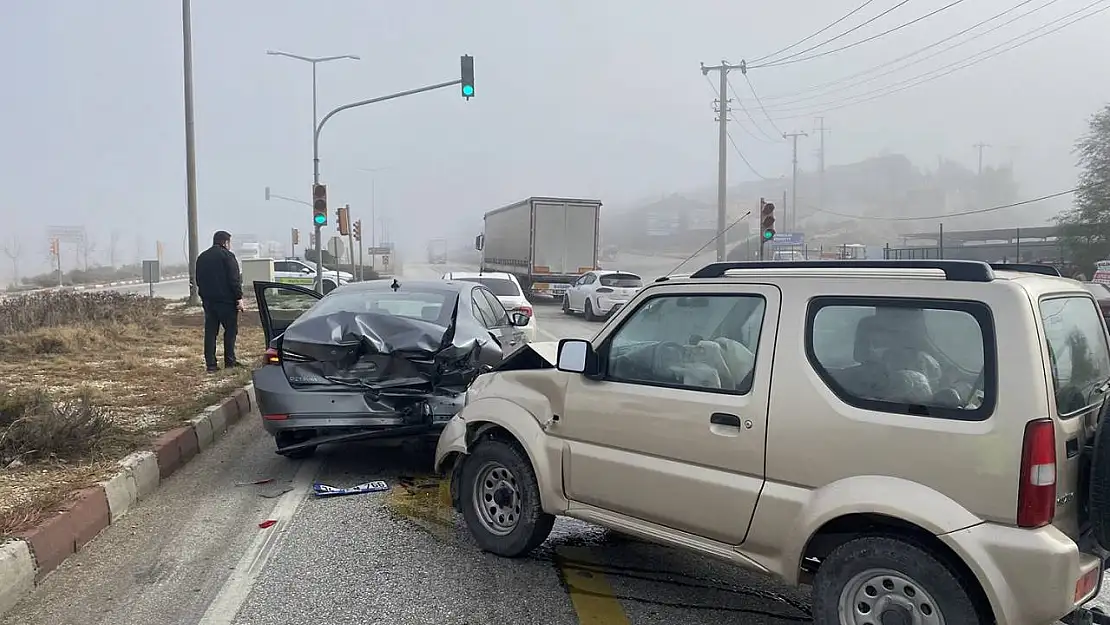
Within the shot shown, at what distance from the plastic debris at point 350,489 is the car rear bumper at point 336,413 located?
1.38 feet

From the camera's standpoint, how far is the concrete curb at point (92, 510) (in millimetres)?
4199

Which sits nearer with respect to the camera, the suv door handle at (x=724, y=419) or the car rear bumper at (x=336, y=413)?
the suv door handle at (x=724, y=419)

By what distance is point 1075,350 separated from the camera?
10.8 feet

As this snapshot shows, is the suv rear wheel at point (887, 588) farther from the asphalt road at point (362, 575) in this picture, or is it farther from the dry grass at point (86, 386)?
the dry grass at point (86, 386)

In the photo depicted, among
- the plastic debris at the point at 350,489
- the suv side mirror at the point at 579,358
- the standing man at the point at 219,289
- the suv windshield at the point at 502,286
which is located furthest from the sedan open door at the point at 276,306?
the suv windshield at the point at 502,286

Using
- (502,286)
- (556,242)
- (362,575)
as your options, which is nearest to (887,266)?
(362,575)

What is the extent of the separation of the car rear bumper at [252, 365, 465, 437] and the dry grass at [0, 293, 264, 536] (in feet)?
3.80

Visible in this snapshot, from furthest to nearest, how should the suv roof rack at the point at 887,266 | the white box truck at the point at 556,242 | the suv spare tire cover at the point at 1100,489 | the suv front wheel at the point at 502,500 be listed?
the white box truck at the point at 556,242 → the suv front wheel at the point at 502,500 → the suv roof rack at the point at 887,266 → the suv spare tire cover at the point at 1100,489

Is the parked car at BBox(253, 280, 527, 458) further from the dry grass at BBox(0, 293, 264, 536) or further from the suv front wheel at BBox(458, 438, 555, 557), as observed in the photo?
the suv front wheel at BBox(458, 438, 555, 557)

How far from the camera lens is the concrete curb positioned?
420 centimetres

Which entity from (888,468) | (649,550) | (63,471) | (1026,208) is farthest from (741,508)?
(1026,208)

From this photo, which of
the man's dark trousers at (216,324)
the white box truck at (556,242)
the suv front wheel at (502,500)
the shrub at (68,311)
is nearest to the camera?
the suv front wheel at (502,500)

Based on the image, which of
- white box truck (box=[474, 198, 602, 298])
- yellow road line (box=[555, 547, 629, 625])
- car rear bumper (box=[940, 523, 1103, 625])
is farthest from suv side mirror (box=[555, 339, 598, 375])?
white box truck (box=[474, 198, 602, 298])

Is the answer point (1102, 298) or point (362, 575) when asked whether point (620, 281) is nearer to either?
point (1102, 298)
